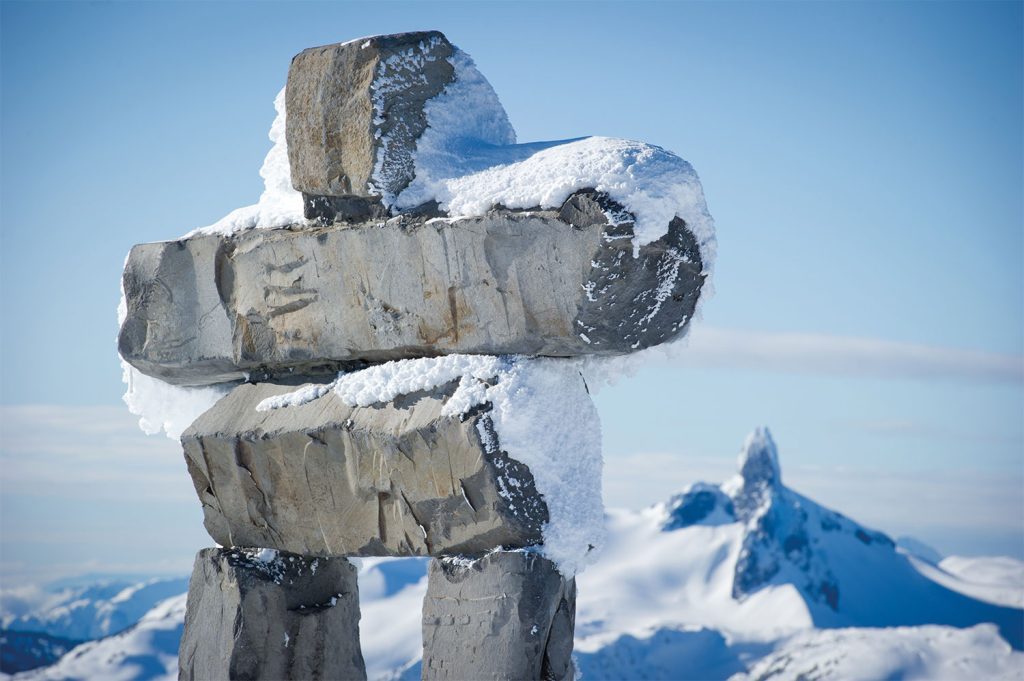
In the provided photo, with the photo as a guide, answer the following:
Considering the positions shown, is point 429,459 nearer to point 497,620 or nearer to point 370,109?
point 497,620

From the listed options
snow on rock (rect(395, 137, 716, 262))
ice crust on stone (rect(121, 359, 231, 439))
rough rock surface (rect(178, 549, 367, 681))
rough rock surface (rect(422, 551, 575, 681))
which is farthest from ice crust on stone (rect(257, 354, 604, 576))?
ice crust on stone (rect(121, 359, 231, 439))

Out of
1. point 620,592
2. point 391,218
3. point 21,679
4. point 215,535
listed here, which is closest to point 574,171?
point 391,218

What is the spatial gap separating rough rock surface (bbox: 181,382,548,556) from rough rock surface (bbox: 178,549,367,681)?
146mm

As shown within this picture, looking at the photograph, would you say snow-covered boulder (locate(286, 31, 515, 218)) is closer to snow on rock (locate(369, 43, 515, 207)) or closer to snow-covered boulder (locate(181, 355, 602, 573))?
snow on rock (locate(369, 43, 515, 207))

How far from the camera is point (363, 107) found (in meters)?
4.32

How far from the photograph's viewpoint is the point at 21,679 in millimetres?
13852

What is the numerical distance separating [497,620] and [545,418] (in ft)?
2.40

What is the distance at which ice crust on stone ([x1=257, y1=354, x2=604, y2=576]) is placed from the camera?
399cm

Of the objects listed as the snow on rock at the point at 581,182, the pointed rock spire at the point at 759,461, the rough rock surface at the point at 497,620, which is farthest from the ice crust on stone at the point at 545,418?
the pointed rock spire at the point at 759,461

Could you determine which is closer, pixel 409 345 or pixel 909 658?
pixel 409 345

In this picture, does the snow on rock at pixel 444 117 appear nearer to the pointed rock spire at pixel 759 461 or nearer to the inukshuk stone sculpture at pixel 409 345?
the inukshuk stone sculpture at pixel 409 345

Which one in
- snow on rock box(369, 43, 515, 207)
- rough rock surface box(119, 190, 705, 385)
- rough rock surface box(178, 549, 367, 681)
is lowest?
rough rock surface box(178, 549, 367, 681)

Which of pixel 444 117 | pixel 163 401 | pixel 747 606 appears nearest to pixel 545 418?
pixel 444 117

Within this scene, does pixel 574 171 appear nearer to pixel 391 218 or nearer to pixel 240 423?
pixel 391 218
